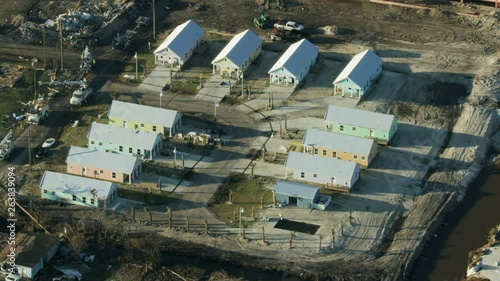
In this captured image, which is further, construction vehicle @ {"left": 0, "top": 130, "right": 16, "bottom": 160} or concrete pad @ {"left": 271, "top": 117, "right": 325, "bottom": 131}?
concrete pad @ {"left": 271, "top": 117, "right": 325, "bottom": 131}

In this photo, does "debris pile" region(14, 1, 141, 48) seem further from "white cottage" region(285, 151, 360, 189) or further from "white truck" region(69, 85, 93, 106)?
"white cottage" region(285, 151, 360, 189)

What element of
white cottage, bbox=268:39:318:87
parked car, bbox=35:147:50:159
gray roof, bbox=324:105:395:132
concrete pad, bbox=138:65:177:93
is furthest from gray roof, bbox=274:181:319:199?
concrete pad, bbox=138:65:177:93

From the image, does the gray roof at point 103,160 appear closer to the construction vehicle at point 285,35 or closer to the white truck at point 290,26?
the construction vehicle at point 285,35

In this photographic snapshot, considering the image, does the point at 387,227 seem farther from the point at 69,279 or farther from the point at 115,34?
the point at 115,34

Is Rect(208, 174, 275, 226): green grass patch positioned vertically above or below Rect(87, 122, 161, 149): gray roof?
below

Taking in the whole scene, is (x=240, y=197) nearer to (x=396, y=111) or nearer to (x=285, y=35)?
(x=396, y=111)

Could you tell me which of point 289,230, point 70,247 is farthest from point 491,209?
point 70,247

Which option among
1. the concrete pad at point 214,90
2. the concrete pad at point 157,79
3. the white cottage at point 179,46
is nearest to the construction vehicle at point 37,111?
the concrete pad at point 157,79
